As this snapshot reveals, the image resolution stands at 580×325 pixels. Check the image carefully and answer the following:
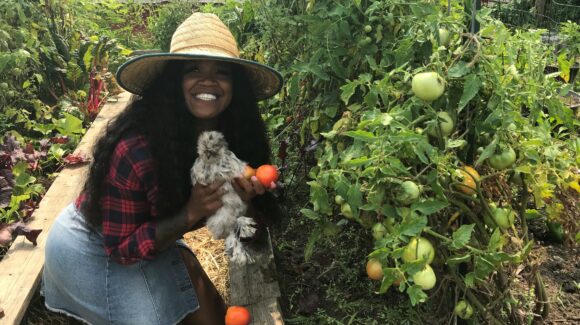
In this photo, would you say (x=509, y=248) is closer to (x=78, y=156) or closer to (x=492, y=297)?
(x=492, y=297)

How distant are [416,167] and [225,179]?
580mm

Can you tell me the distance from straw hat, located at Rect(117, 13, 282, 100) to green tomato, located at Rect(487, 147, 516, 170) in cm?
83

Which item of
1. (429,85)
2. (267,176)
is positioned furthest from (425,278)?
(267,176)

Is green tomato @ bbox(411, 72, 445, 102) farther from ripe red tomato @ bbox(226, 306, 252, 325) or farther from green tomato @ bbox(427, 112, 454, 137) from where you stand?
ripe red tomato @ bbox(226, 306, 252, 325)

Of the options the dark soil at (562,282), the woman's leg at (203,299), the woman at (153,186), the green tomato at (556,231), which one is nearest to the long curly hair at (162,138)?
the woman at (153,186)

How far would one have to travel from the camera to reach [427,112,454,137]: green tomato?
61.0 inches

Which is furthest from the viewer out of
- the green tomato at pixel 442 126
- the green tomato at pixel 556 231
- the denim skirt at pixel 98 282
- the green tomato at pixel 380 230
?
the green tomato at pixel 556 231

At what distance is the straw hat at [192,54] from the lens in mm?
1869

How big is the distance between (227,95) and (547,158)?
40.3 inches

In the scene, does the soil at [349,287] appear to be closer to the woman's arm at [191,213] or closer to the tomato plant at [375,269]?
the tomato plant at [375,269]

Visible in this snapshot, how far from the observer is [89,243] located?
81.0 inches

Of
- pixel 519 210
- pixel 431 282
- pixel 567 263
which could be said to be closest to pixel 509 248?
pixel 519 210

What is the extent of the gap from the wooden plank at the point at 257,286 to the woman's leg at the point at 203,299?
7cm

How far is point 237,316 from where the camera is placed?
219cm
